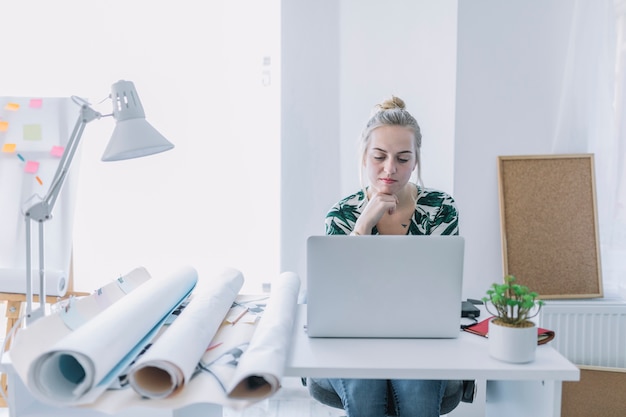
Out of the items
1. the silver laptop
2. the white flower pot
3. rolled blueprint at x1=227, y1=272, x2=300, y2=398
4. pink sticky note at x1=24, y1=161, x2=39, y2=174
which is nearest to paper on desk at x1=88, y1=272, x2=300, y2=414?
rolled blueprint at x1=227, y1=272, x2=300, y2=398

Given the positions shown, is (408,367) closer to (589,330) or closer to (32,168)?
(589,330)

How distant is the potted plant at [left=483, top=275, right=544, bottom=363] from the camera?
1105mm

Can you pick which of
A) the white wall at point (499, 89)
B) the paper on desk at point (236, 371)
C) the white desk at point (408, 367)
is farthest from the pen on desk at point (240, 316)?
the white wall at point (499, 89)

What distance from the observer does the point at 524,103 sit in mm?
2455

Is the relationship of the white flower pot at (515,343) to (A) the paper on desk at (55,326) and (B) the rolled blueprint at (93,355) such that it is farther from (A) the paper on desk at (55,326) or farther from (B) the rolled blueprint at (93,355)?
(A) the paper on desk at (55,326)

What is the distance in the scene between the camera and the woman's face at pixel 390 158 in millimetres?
1846

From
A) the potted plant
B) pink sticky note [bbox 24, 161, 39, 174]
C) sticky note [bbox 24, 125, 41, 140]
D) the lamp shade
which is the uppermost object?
sticky note [bbox 24, 125, 41, 140]

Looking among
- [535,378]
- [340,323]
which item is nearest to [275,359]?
[340,323]

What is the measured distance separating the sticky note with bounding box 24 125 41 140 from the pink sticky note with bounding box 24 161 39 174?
0.38 feet

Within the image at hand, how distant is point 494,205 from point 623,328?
2.40ft

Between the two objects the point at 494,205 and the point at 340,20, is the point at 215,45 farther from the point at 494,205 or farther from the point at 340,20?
the point at 494,205

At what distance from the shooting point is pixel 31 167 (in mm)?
2553

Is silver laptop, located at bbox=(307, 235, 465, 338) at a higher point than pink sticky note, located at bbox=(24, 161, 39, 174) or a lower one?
lower

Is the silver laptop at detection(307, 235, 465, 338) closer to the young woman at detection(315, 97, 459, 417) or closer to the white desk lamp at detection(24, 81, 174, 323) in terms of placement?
the young woman at detection(315, 97, 459, 417)
